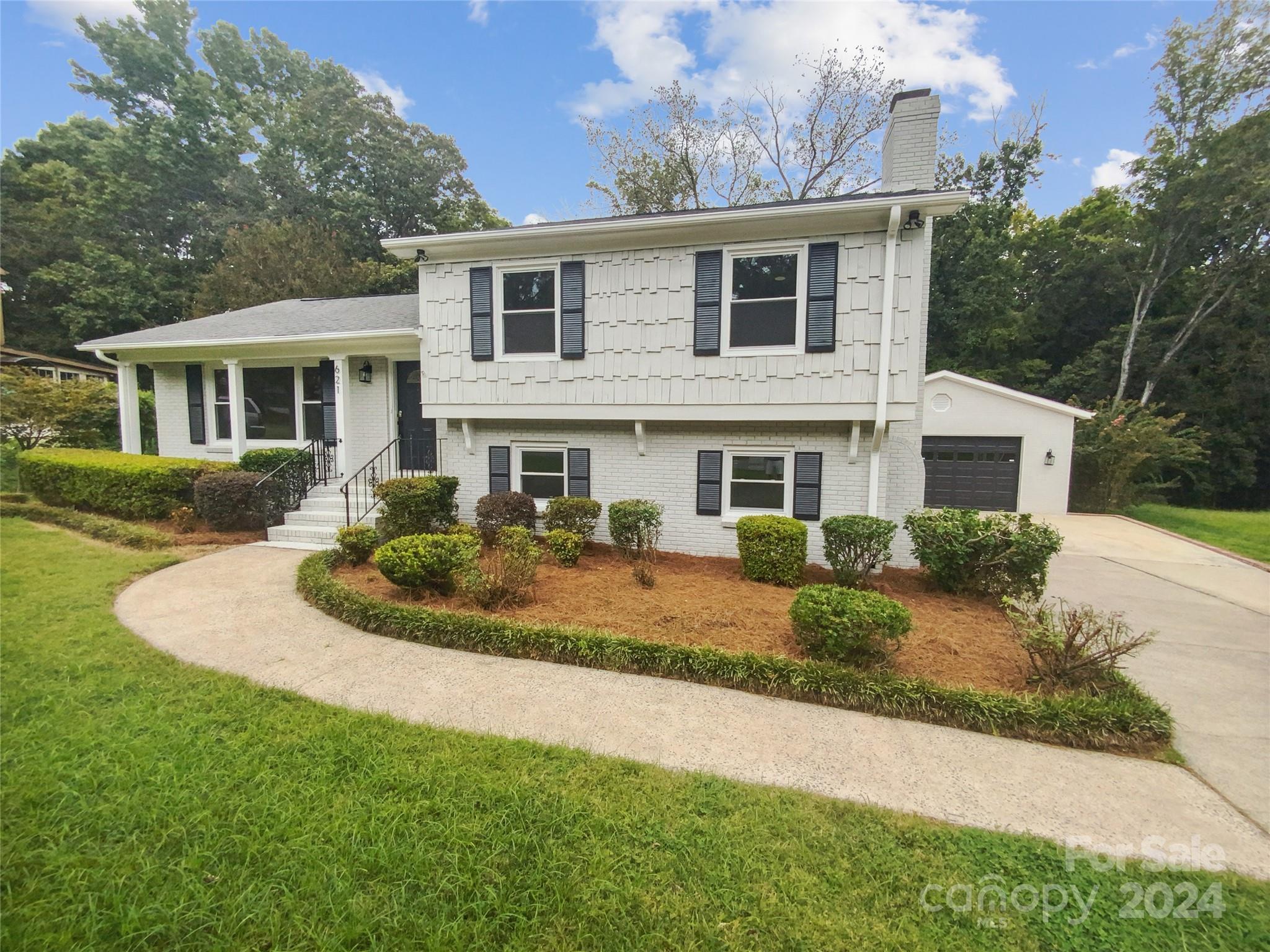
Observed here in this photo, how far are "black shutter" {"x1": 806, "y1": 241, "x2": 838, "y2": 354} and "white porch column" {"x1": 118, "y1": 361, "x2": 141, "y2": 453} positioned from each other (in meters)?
13.9

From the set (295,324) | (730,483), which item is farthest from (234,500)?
(730,483)

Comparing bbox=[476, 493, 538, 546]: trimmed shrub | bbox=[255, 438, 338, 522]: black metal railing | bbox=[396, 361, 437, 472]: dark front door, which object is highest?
bbox=[396, 361, 437, 472]: dark front door

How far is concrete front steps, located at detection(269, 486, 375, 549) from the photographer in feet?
27.1

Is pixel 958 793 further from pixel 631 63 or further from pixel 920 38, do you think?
pixel 631 63

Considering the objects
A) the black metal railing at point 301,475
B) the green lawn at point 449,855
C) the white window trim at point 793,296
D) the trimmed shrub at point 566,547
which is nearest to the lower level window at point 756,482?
the white window trim at point 793,296

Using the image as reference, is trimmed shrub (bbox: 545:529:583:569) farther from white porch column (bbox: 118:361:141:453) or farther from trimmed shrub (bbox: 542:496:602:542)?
white porch column (bbox: 118:361:141:453)

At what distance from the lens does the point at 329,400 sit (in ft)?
33.1

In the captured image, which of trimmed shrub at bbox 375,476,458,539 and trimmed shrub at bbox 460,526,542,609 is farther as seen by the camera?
trimmed shrub at bbox 375,476,458,539

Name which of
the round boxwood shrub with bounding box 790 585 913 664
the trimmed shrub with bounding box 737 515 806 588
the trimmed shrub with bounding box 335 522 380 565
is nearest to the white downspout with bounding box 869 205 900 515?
the trimmed shrub with bounding box 737 515 806 588

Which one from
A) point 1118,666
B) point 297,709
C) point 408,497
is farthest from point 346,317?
point 1118,666

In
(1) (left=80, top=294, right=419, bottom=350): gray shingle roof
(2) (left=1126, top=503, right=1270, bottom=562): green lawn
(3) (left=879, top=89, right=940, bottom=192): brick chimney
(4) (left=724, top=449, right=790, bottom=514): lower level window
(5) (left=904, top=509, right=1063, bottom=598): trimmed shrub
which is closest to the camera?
(5) (left=904, top=509, right=1063, bottom=598): trimmed shrub

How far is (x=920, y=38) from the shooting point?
8.09 m

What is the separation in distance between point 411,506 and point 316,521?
222 centimetres

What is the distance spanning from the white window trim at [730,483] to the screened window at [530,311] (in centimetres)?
319
